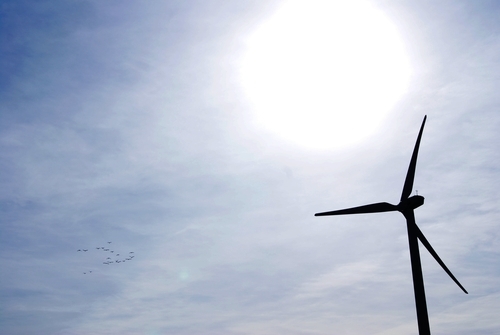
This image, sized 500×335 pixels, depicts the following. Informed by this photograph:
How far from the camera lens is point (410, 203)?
277 ft

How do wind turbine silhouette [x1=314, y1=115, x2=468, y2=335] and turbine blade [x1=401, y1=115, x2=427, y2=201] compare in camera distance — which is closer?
wind turbine silhouette [x1=314, y1=115, x2=468, y2=335]

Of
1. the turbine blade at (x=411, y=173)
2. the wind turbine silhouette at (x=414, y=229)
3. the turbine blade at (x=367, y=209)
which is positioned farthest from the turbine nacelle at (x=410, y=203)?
the turbine blade at (x=367, y=209)

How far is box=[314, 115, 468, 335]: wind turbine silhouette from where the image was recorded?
7369cm

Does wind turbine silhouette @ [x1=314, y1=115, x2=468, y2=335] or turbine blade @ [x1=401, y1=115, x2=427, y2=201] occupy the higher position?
turbine blade @ [x1=401, y1=115, x2=427, y2=201]

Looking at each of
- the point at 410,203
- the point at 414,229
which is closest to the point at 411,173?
the point at 410,203

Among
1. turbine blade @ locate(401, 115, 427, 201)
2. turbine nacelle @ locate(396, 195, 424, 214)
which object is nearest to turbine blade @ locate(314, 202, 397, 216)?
turbine nacelle @ locate(396, 195, 424, 214)

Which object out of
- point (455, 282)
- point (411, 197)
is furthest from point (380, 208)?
point (455, 282)

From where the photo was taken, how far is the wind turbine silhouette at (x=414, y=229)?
7369 centimetres

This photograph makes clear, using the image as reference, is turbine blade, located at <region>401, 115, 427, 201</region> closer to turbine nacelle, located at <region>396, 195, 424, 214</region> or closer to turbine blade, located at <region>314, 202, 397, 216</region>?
turbine nacelle, located at <region>396, 195, 424, 214</region>

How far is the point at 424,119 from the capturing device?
88375 mm

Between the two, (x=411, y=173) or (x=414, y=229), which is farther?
(x=411, y=173)

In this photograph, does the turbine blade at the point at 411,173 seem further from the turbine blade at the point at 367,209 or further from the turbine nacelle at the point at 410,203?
the turbine blade at the point at 367,209

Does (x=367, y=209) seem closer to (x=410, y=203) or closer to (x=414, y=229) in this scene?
(x=410, y=203)

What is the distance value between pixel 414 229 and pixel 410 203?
202 inches
